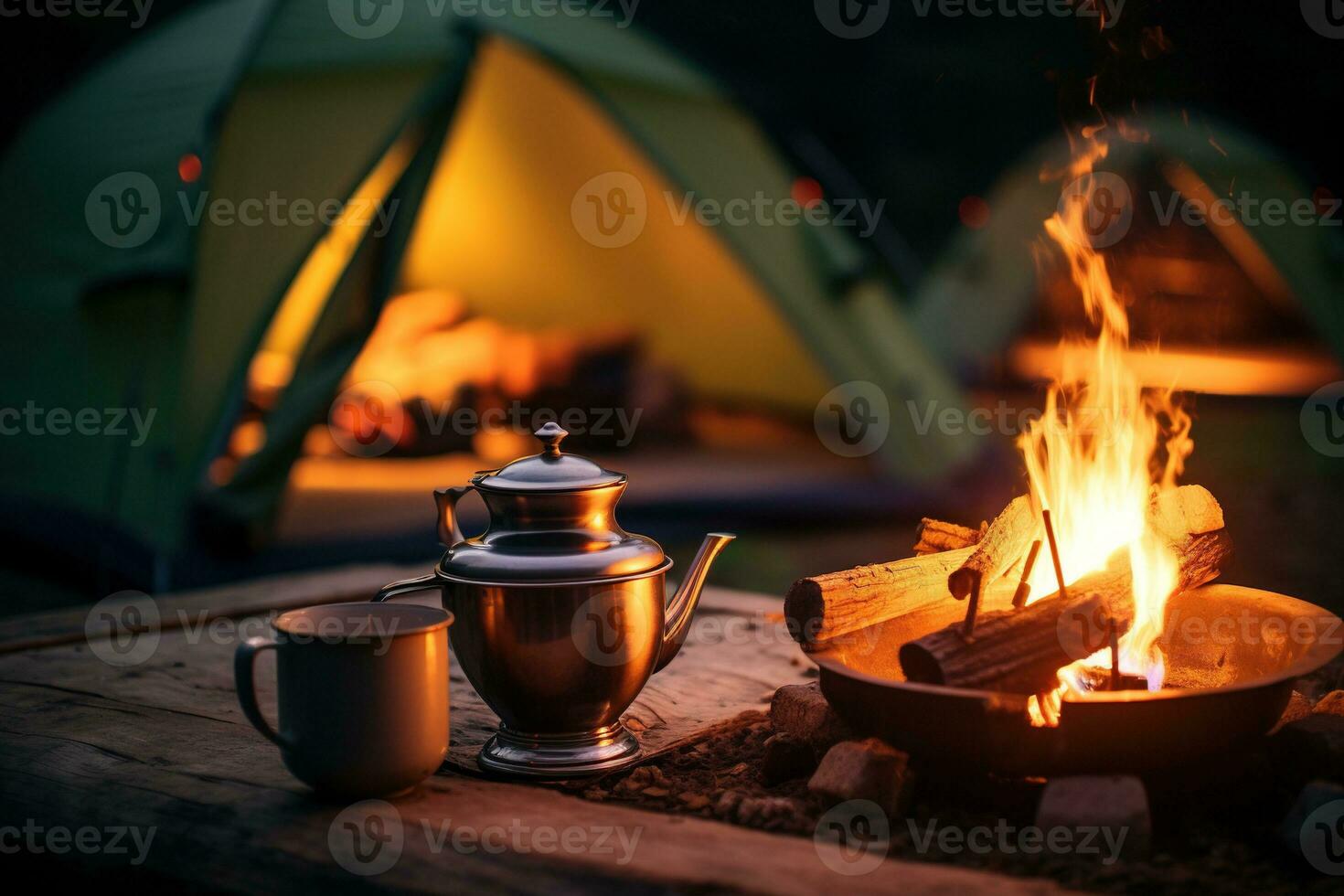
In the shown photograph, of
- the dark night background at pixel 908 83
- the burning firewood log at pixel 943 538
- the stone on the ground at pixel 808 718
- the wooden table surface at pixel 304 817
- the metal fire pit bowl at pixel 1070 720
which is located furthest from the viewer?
the dark night background at pixel 908 83

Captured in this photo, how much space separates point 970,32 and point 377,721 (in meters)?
16.7

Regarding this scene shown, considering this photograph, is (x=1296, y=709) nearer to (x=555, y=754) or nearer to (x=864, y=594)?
(x=864, y=594)

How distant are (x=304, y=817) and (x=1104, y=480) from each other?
1.48 metres

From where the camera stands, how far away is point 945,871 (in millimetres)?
1585

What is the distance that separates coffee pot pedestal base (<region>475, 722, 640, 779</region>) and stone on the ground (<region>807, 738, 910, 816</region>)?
35 centimetres

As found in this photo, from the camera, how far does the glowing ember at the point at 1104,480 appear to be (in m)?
2.19

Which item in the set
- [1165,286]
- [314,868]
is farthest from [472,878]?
[1165,286]

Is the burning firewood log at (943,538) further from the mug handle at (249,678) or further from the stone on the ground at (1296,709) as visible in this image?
the mug handle at (249,678)

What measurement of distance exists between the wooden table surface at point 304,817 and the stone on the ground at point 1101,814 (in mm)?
148

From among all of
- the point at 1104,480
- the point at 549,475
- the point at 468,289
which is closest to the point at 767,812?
the point at 549,475

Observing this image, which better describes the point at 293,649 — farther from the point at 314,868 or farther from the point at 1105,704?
the point at 1105,704

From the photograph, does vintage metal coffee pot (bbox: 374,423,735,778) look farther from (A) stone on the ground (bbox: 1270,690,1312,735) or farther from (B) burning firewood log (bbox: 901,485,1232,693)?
(A) stone on the ground (bbox: 1270,690,1312,735)

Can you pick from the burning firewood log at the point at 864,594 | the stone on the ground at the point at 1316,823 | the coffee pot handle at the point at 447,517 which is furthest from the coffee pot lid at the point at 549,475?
the stone on the ground at the point at 1316,823

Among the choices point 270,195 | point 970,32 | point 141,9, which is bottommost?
point 270,195
